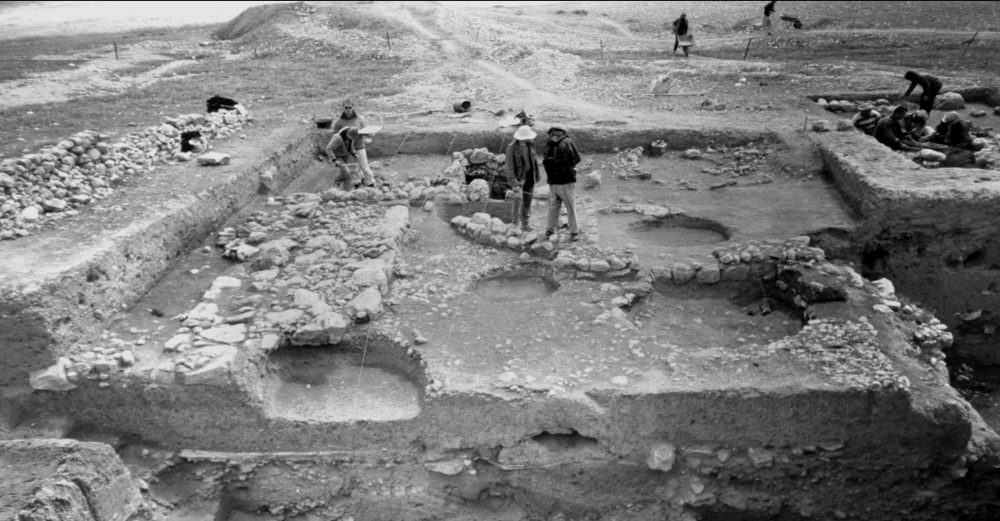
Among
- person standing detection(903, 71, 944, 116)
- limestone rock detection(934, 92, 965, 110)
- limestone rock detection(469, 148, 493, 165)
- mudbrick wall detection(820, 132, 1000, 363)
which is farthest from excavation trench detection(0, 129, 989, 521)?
limestone rock detection(934, 92, 965, 110)

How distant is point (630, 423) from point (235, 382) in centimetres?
337

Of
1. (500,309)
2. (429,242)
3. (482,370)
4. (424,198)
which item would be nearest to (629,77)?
(424,198)

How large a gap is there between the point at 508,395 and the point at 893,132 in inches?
346

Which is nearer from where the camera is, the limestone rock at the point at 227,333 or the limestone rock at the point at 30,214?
the limestone rock at the point at 227,333

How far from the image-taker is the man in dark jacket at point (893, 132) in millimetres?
10094

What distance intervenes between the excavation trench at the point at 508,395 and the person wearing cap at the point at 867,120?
5.51 metres

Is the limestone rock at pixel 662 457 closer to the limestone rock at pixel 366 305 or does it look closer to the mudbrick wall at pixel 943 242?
the limestone rock at pixel 366 305

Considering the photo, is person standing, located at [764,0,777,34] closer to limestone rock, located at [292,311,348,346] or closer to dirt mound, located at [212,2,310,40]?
dirt mound, located at [212,2,310,40]

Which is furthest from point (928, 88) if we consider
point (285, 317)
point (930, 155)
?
point (285, 317)

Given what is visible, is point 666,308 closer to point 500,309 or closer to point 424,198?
point 500,309

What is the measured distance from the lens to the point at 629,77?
1625 centimetres

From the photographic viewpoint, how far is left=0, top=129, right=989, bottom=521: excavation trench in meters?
5.11

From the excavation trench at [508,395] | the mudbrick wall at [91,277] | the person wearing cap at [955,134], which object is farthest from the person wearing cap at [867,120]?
the mudbrick wall at [91,277]

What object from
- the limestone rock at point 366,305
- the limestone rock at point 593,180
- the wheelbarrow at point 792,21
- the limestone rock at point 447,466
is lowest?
the limestone rock at point 447,466
